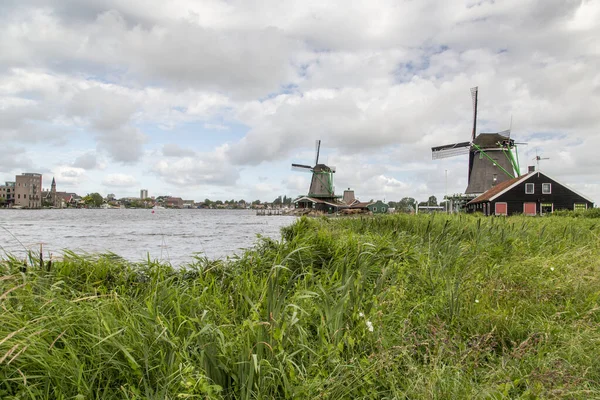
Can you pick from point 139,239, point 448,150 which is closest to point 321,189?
point 448,150

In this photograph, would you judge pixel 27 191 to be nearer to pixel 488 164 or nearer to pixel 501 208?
pixel 488 164

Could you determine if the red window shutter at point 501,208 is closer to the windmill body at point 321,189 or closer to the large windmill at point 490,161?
the large windmill at point 490,161

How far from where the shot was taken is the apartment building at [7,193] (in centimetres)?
13685

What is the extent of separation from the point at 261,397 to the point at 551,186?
4096cm

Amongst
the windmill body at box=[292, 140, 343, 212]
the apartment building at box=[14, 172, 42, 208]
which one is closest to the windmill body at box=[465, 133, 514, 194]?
the windmill body at box=[292, 140, 343, 212]

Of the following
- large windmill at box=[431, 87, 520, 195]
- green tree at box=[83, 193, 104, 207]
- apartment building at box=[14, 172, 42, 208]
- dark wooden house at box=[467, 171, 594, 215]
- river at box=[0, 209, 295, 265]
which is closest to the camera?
river at box=[0, 209, 295, 265]

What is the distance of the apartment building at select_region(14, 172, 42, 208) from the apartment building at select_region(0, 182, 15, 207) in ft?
A: 7.07

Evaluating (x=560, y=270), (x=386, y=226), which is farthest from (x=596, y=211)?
(x=560, y=270)

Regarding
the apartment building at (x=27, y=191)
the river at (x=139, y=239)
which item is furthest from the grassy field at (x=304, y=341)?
the apartment building at (x=27, y=191)

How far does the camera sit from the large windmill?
4450 centimetres

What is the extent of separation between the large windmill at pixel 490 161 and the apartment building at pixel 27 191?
507ft

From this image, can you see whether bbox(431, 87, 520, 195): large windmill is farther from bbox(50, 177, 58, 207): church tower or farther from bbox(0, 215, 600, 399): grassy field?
bbox(50, 177, 58, 207): church tower

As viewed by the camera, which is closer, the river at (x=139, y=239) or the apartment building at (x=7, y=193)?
the river at (x=139, y=239)

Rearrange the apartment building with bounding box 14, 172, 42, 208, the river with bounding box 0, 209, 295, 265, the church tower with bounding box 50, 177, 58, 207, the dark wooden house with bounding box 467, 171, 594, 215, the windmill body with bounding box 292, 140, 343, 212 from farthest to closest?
1. the church tower with bounding box 50, 177, 58, 207
2. the apartment building with bounding box 14, 172, 42, 208
3. the windmill body with bounding box 292, 140, 343, 212
4. the dark wooden house with bounding box 467, 171, 594, 215
5. the river with bounding box 0, 209, 295, 265
